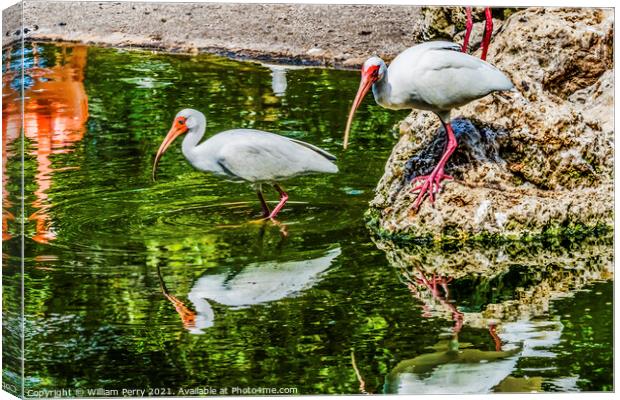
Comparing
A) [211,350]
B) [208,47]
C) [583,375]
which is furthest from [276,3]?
[583,375]

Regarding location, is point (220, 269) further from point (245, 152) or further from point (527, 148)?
point (527, 148)

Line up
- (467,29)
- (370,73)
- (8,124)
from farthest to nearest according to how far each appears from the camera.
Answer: (467,29) < (370,73) < (8,124)

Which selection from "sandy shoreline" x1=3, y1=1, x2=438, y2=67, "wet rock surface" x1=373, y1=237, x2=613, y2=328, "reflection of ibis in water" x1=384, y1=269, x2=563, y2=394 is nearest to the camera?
"reflection of ibis in water" x1=384, y1=269, x2=563, y2=394

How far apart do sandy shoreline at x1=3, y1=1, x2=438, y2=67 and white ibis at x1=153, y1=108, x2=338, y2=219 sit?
547mm

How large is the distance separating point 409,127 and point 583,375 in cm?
270

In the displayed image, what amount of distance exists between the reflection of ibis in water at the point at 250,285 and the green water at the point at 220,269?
0.05ft

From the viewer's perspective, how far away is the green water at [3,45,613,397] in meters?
8.27

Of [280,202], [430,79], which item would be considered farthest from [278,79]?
[430,79]

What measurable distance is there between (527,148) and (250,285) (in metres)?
2.36

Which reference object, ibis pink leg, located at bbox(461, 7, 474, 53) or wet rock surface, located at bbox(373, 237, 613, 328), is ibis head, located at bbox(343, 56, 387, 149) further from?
wet rock surface, located at bbox(373, 237, 613, 328)

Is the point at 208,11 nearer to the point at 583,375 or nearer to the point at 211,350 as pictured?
the point at 211,350

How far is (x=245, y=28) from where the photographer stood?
977cm

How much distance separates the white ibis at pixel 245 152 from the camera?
9875mm

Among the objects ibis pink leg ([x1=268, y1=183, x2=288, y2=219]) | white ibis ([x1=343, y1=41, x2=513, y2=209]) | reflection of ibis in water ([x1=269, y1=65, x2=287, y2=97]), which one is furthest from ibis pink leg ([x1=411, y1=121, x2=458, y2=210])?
reflection of ibis in water ([x1=269, y1=65, x2=287, y2=97])
